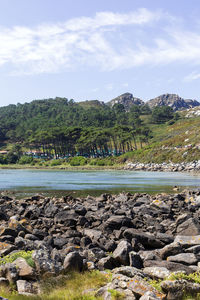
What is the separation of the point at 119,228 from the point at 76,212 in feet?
15.8

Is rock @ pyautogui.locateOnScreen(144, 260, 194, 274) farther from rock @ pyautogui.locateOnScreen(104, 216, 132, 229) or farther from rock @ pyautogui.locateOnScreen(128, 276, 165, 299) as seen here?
rock @ pyautogui.locateOnScreen(104, 216, 132, 229)

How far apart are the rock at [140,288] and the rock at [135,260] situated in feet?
6.37

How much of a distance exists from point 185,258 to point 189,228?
4.18 meters

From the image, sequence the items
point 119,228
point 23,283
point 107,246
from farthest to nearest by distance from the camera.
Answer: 1. point 119,228
2. point 107,246
3. point 23,283

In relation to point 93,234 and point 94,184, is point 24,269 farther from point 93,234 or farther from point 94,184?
point 94,184

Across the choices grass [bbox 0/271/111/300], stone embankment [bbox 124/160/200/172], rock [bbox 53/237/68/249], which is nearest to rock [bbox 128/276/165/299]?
grass [bbox 0/271/111/300]

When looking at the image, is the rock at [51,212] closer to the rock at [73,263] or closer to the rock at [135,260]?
the rock at [135,260]

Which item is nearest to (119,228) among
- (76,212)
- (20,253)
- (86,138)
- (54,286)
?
(76,212)

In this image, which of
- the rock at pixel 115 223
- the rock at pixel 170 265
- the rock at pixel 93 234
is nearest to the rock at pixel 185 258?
the rock at pixel 170 265

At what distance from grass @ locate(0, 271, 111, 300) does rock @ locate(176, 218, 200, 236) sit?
5821 mm

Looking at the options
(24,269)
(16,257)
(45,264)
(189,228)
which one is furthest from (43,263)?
(189,228)

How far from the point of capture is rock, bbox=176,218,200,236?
13362mm

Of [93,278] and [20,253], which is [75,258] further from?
[20,253]

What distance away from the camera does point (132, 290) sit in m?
7.39
